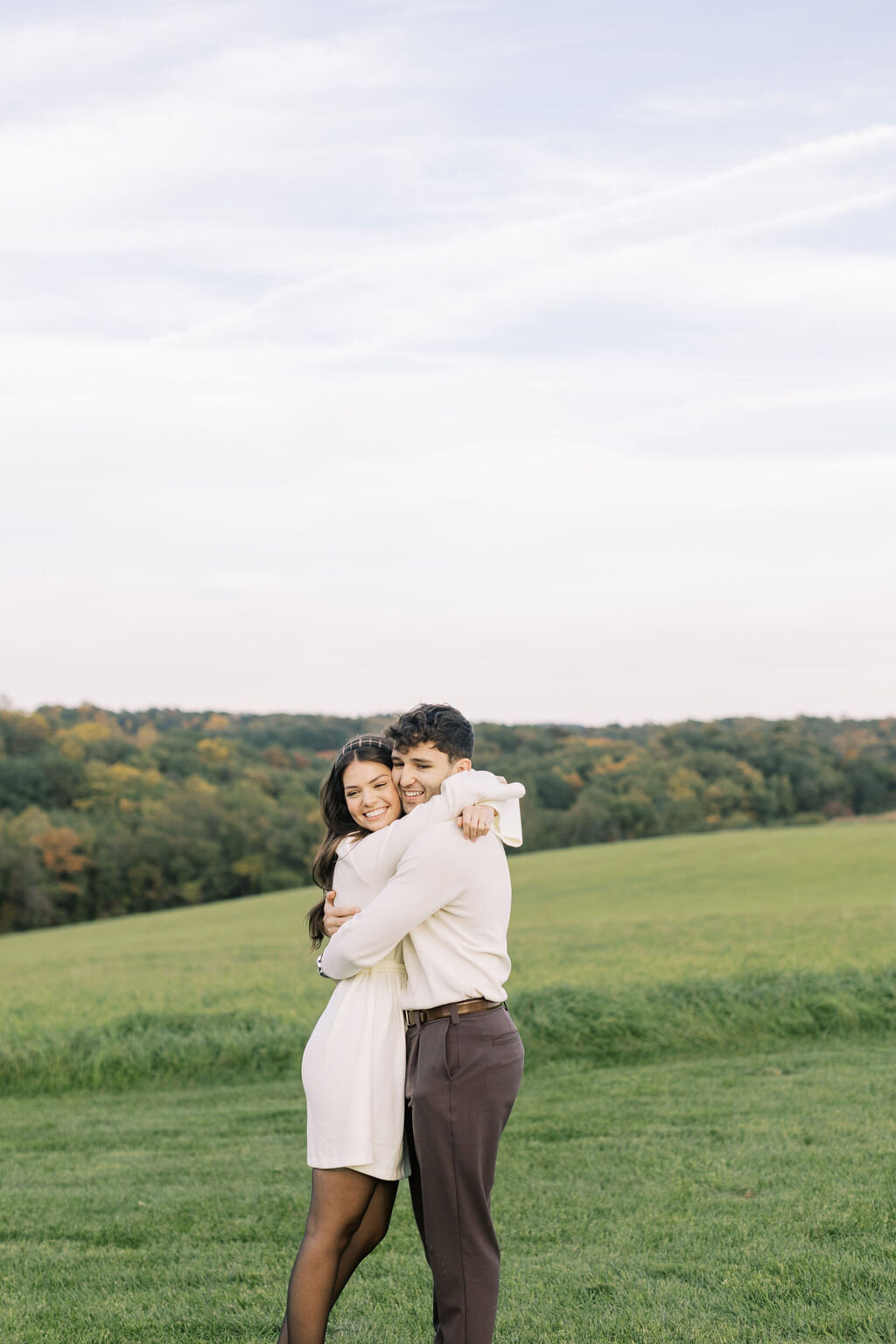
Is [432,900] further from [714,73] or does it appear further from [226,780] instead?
[226,780]

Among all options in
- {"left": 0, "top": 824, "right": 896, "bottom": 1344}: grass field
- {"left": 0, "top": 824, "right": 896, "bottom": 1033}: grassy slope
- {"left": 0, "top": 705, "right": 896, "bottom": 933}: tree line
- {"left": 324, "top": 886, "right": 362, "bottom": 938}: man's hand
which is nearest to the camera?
{"left": 324, "top": 886, "right": 362, "bottom": 938}: man's hand

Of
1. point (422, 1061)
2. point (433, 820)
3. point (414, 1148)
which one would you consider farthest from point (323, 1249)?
point (433, 820)

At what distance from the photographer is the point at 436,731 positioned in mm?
3732

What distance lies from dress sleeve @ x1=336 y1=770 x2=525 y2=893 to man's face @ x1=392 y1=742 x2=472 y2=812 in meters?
0.06

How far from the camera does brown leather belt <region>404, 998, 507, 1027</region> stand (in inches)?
137

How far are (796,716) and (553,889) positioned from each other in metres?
37.9

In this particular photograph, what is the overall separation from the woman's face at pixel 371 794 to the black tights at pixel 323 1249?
104 cm

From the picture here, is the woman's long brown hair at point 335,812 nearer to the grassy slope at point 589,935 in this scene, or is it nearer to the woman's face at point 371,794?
the woman's face at point 371,794

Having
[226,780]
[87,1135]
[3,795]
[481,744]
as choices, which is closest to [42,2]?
[87,1135]

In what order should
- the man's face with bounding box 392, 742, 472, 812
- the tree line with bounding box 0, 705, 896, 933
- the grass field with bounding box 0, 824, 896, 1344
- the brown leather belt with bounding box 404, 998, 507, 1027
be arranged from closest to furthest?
the brown leather belt with bounding box 404, 998, 507, 1027, the man's face with bounding box 392, 742, 472, 812, the grass field with bounding box 0, 824, 896, 1344, the tree line with bounding box 0, 705, 896, 933

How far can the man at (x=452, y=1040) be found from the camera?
3400 mm

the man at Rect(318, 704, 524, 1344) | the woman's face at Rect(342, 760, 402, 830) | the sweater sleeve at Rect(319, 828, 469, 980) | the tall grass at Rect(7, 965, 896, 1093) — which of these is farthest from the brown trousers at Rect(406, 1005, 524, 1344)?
the tall grass at Rect(7, 965, 896, 1093)

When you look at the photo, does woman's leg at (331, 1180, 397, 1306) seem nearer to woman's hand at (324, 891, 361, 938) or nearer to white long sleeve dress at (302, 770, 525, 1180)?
white long sleeve dress at (302, 770, 525, 1180)

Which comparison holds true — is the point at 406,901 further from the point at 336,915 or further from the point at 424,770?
the point at 424,770
